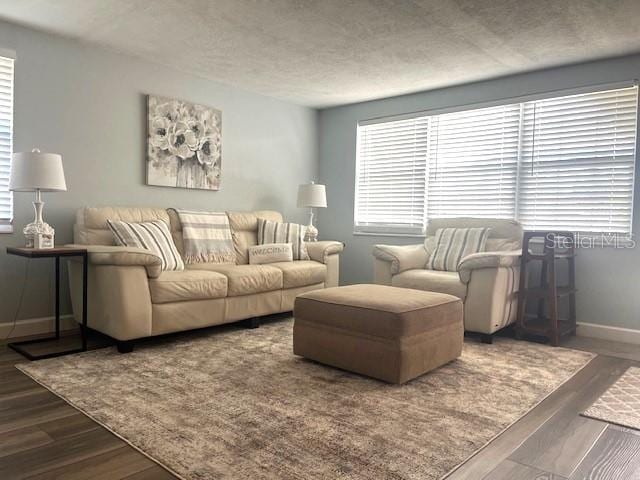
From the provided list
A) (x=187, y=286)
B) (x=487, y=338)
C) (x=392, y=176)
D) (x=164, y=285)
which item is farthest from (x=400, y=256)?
(x=164, y=285)

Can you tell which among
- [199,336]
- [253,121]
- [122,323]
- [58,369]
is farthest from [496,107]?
[58,369]

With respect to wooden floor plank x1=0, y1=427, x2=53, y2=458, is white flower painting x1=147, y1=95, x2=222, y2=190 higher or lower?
higher

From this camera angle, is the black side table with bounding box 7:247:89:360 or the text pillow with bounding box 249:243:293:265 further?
the text pillow with bounding box 249:243:293:265

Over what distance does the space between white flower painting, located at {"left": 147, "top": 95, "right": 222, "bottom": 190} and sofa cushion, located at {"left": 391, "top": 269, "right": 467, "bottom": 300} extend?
205 cm

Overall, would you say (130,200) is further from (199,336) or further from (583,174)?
(583,174)

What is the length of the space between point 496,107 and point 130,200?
3.39m

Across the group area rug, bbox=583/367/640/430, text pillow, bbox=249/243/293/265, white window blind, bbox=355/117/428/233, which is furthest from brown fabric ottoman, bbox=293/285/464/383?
white window blind, bbox=355/117/428/233

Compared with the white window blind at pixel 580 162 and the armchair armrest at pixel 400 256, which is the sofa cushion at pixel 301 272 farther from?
the white window blind at pixel 580 162

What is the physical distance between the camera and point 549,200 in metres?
4.00

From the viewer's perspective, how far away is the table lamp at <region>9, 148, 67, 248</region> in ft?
9.55

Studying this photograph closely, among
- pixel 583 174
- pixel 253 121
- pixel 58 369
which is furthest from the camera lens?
pixel 253 121

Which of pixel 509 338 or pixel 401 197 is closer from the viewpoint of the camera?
pixel 509 338

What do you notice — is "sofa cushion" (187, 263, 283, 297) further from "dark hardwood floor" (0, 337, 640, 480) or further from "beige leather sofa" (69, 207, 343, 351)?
"dark hardwood floor" (0, 337, 640, 480)

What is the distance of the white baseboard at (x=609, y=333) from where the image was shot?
3.61 meters
